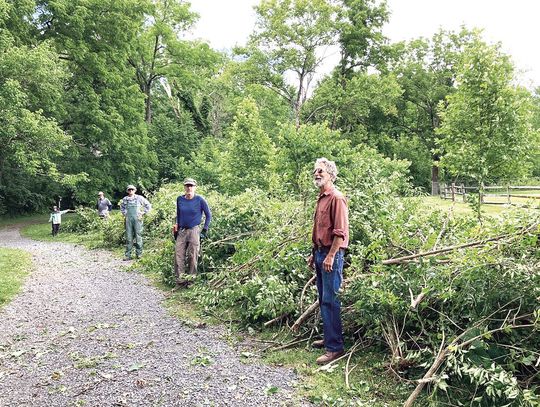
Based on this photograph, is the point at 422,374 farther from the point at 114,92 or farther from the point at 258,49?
the point at 258,49

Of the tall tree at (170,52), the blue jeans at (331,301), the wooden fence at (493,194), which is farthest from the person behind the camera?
the tall tree at (170,52)

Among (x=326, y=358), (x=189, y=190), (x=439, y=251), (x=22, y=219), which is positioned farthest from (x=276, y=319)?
(x=22, y=219)

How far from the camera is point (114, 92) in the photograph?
2564 cm

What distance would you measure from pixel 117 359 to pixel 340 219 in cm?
277

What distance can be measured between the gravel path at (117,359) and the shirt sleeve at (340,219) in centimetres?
144

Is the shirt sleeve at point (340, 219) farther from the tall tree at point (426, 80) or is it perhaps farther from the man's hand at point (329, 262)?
the tall tree at point (426, 80)

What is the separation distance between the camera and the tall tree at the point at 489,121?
16.1 meters

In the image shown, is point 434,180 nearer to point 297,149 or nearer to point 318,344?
point 297,149

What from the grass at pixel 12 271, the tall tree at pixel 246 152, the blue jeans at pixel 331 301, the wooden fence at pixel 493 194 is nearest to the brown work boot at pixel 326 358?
the blue jeans at pixel 331 301

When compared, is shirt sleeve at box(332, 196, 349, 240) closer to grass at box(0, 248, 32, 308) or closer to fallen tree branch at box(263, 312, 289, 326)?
fallen tree branch at box(263, 312, 289, 326)

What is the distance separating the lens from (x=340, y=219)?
4.33 meters

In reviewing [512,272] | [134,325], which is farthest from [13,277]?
[512,272]

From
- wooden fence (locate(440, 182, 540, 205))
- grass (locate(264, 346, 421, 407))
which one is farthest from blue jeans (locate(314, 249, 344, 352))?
wooden fence (locate(440, 182, 540, 205))

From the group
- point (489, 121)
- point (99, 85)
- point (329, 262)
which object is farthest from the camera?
point (99, 85)
